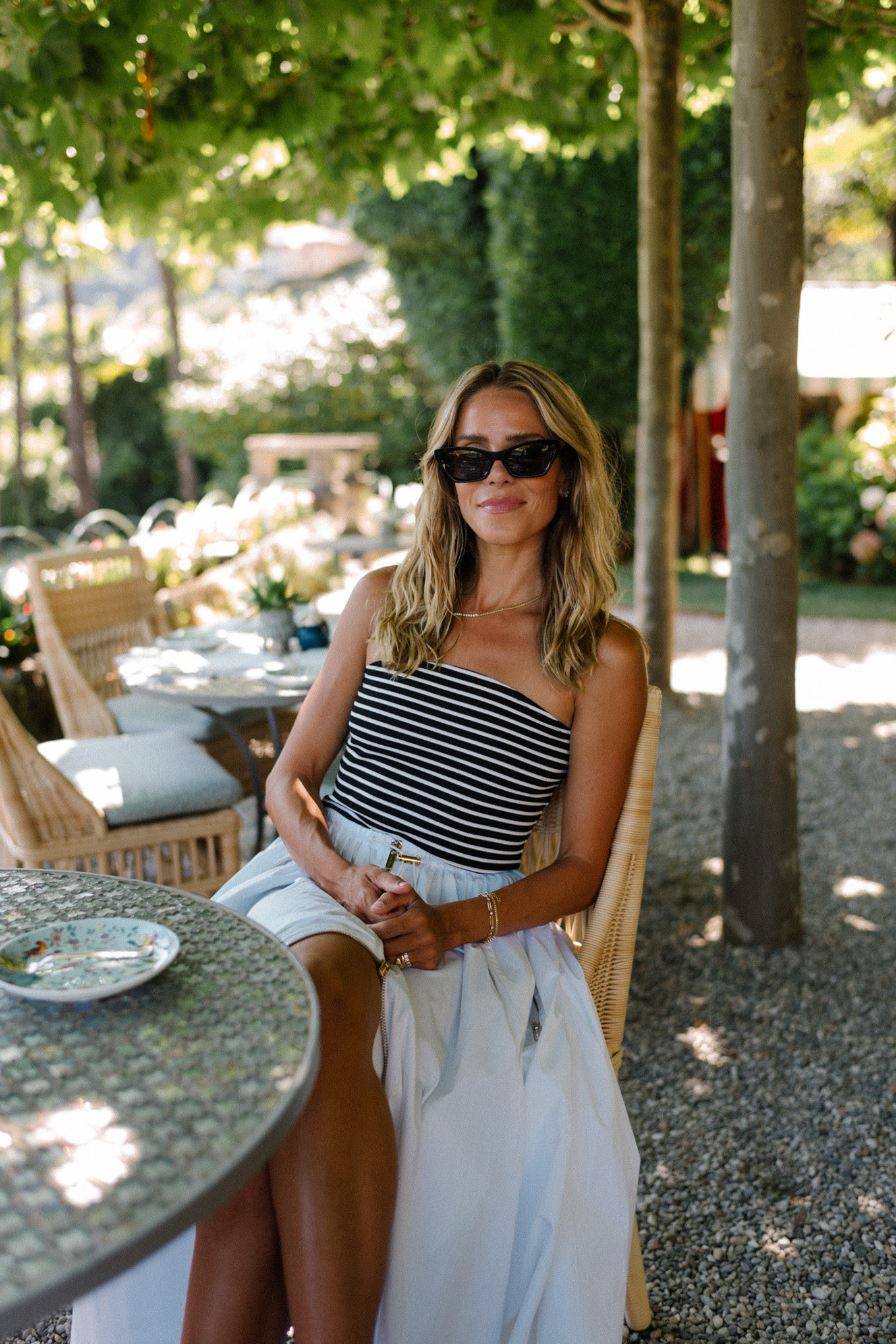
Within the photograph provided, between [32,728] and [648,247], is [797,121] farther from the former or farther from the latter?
[32,728]

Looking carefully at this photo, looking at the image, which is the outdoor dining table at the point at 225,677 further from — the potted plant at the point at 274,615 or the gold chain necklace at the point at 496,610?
the gold chain necklace at the point at 496,610

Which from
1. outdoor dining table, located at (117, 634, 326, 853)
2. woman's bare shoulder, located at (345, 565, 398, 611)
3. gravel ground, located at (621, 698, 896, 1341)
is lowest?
gravel ground, located at (621, 698, 896, 1341)

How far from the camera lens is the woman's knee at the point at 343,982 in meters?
1.59

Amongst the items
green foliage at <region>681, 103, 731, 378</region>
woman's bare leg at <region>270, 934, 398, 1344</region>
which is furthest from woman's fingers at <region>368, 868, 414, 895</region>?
green foliage at <region>681, 103, 731, 378</region>

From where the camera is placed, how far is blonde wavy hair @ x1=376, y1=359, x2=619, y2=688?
7.11 feet

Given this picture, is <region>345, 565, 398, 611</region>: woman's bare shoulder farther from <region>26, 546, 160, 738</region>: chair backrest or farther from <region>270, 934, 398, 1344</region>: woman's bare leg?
<region>26, 546, 160, 738</region>: chair backrest

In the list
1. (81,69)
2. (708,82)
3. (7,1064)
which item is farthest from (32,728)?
(708,82)

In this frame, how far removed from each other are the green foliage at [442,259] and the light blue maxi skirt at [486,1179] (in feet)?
38.3

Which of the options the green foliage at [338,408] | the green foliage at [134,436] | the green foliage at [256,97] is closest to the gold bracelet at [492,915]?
the green foliage at [256,97]

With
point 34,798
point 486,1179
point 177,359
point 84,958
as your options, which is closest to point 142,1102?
point 84,958

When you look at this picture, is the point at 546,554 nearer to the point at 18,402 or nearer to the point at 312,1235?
the point at 312,1235

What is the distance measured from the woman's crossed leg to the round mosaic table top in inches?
11.2

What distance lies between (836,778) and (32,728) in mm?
3796

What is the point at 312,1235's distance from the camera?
1.44 meters
